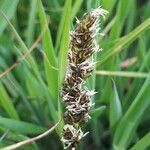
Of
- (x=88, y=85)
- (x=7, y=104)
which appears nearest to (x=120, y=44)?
(x=88, y=85)

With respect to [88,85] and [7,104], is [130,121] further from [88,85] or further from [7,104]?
[7,104]

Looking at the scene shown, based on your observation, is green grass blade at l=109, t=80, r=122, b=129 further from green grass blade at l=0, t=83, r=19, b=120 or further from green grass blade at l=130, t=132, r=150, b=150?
green grass blade at l=0, t=83, r=19, b=120

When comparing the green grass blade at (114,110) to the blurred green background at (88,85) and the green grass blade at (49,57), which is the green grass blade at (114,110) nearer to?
the blurred green background at (88,85)

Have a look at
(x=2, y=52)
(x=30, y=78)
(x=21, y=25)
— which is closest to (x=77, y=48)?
(x=30, y=78)

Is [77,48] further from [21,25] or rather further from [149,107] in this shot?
[21,25]

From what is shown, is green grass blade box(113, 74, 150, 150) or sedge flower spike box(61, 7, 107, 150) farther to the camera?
green grass blade box(113, 74, 150, 150)

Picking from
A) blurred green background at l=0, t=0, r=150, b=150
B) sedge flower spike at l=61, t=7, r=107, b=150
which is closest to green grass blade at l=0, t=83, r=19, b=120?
blurred green background at l=0, t=0, r=150, b=150
